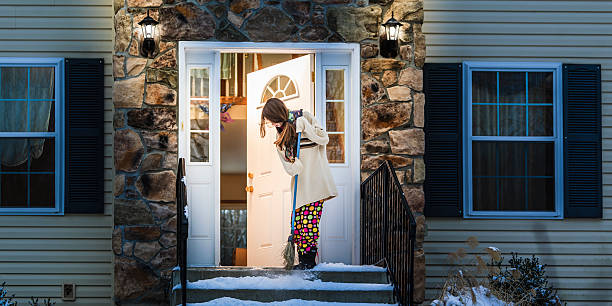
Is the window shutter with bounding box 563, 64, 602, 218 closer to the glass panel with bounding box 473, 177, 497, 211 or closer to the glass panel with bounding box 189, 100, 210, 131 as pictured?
the glass panel with bounding box 473, 177, 497, 211

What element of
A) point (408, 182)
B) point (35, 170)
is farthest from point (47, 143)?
point (408, 182)

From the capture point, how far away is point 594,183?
697 centimetres

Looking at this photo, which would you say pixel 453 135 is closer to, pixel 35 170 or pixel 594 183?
pixel 594 183

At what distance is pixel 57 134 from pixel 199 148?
161 cm

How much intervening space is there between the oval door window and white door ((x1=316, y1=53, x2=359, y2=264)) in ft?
1.14

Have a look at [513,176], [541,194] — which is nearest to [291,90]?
[513,176]

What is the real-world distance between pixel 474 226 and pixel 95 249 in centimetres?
393

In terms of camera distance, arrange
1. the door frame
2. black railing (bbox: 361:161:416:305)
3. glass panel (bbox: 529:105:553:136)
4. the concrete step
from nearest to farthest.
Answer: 1. black railing (bbox: 361:161:416:305)
2. the concrete step
3. the door frame
4. glass panel (bbox: 529:105:553:136)

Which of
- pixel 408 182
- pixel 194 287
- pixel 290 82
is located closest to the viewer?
pixel 194 287

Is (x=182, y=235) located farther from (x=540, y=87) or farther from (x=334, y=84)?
(x=540, y=87)

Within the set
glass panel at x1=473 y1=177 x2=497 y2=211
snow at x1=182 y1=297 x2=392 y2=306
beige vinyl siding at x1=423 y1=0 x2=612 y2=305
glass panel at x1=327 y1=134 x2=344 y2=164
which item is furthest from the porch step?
glass panel at x1=473 y1=177 x2=497 y2=211

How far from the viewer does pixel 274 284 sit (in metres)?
5.22

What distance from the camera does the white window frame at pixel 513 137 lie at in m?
6.96

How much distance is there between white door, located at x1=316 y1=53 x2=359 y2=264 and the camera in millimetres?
6328
